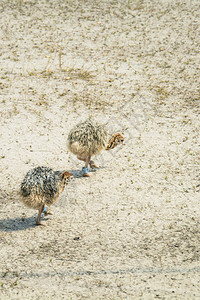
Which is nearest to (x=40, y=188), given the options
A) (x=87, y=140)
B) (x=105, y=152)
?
(x=87, y=140)

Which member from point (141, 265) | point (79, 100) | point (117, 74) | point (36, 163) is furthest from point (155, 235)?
point (117, 74)

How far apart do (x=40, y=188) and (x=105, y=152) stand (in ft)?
11.0

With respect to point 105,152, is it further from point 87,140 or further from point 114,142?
point 87,140

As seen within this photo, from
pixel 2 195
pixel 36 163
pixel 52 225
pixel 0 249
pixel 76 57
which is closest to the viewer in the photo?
pixel 0 249

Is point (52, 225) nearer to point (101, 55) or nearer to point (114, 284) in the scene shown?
point (114, 284)

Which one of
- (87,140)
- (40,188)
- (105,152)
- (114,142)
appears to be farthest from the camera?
(105,152)

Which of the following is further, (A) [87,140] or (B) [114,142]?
(B) [114,142]

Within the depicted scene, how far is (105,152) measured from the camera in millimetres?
10664

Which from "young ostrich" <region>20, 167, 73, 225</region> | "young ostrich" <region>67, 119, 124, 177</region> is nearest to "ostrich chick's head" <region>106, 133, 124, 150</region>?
"young ostrich" <region>67, 119, 124, 177</region>

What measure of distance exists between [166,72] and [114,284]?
9368 millimetres

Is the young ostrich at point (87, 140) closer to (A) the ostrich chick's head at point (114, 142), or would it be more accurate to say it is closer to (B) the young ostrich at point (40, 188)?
(A) the ostrich chick's head at point (114, 142)

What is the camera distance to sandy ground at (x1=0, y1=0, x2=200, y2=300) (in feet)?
Result: 22.7

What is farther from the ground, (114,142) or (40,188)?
(114,142)

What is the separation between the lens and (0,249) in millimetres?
7383
